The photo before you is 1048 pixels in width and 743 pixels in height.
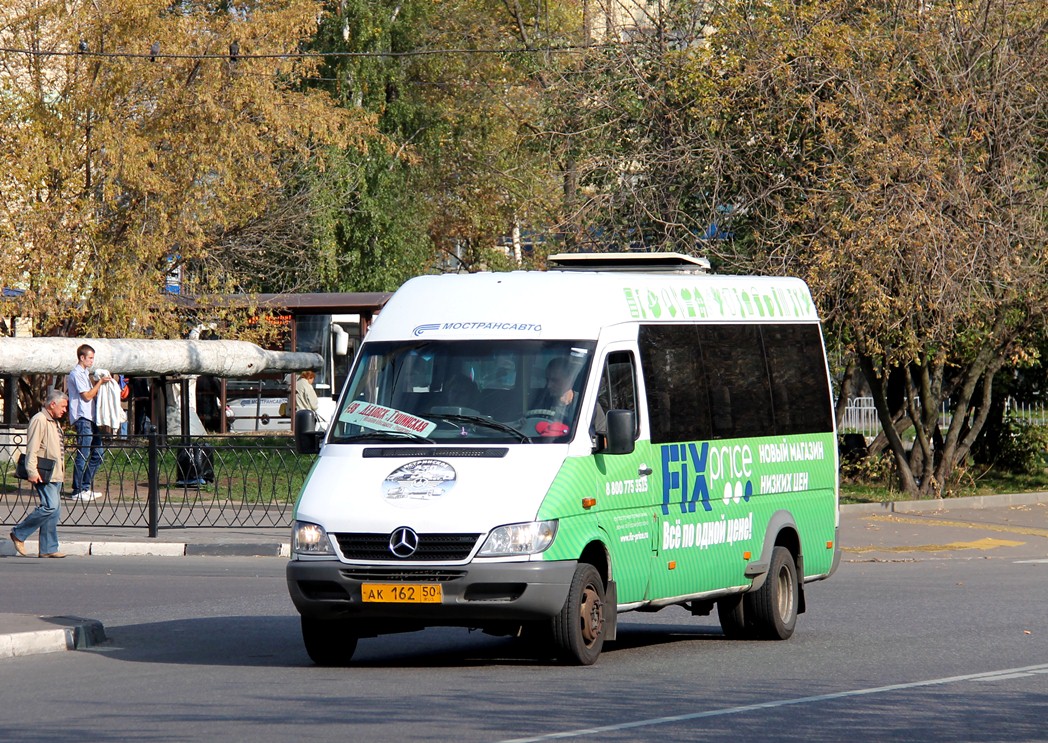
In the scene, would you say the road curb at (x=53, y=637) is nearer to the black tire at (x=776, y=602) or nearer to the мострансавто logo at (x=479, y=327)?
the мострансавто logo at (x=479, y=327)

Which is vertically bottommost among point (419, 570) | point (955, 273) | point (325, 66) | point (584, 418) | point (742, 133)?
point (419, 570)

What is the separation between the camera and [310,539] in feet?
31.6

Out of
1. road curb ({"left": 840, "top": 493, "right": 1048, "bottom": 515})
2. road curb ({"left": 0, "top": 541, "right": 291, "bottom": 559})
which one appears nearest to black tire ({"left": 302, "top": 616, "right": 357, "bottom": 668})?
road curb ({"left": 0, "top": 541, "right": 291, "bottom": 559})

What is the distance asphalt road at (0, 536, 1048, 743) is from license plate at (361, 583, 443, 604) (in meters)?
0.45

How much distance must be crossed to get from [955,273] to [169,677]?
47.6 feet

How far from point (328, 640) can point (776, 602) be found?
10.9 ft

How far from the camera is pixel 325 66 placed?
43.5 m

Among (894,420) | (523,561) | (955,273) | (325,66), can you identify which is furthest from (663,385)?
(325,66)

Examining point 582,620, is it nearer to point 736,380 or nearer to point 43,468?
point 736,380

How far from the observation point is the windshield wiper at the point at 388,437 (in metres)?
9.90

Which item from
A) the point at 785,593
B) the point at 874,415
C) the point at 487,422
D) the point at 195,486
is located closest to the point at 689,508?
the point at 785,593

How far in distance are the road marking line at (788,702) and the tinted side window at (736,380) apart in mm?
2516

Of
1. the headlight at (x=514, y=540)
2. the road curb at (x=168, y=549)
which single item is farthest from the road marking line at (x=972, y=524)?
the headlight at (x=514, y=540)

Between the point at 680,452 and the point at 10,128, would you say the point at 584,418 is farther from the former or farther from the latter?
the point at 10,128
